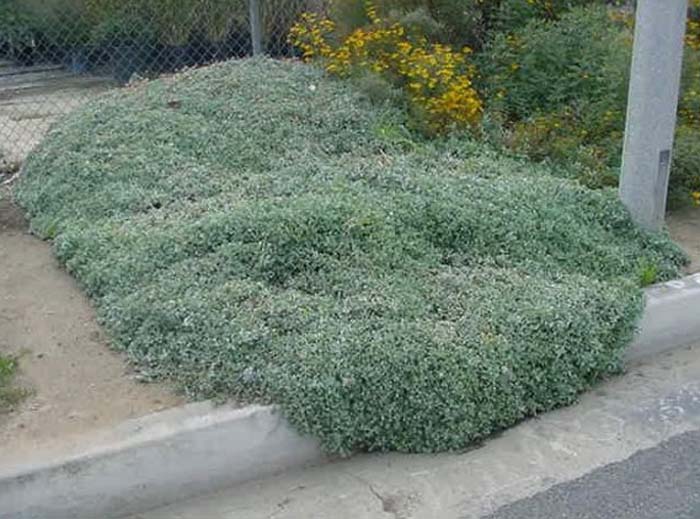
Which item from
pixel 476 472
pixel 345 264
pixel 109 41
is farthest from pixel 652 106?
pixel 109 41

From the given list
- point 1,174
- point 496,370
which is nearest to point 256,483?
point 496,370

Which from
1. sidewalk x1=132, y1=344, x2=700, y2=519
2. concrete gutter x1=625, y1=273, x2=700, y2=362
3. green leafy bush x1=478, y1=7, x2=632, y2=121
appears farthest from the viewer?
green leafy bush x1=478, y1=7, x2=632, y2=121

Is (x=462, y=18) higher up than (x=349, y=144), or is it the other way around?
(x=462, y=18)

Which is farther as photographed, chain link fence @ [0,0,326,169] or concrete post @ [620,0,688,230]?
chain link fence @ [0,0,326,169]

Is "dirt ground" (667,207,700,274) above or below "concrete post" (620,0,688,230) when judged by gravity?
below

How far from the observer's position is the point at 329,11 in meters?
7.89

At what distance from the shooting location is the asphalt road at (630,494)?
3.25m

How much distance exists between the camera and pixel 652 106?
476cm

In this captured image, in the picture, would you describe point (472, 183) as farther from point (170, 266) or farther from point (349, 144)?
point (170, 266)

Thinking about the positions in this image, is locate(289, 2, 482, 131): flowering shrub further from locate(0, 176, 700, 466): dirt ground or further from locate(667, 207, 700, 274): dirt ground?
locate(0, 176, 700, 466): dirt ground

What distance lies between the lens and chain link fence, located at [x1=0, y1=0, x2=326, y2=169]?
9430 millimetres

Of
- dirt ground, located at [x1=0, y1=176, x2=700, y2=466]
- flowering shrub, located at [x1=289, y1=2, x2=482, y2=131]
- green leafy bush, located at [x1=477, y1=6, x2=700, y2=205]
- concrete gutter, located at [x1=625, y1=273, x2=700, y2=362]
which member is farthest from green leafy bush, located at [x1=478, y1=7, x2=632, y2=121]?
concrete gutter, located at [x1=625, y1=273, x2=700, y2=362]

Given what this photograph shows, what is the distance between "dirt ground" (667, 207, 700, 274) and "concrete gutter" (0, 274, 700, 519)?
2.59 m

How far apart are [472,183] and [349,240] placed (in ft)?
3.35
